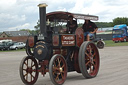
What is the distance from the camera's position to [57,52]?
7.79 metres

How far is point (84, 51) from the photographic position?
7.92m

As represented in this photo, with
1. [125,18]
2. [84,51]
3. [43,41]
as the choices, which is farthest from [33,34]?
[125,18]

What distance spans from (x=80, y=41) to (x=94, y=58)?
3.01 feet

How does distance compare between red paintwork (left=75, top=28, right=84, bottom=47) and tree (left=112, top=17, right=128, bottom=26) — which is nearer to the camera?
red paintwork (left=75, top=28, right=84, bottom=47)

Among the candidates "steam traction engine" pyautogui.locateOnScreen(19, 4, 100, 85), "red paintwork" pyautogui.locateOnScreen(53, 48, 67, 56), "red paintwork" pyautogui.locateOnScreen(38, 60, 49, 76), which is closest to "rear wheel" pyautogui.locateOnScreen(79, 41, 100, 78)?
"steam traction engine" pyautogui.locateOnScreen(19, 4, 100, 85)

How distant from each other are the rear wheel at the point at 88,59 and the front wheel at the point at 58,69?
73 centimetres

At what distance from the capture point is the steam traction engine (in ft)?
24.0

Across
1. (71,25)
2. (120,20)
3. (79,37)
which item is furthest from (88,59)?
(120,20)

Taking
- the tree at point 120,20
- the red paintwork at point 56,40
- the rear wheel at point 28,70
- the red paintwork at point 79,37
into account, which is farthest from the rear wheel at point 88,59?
the tree at point 120,20

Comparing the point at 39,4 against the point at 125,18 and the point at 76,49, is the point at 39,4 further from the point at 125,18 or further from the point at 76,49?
the point at 125,18

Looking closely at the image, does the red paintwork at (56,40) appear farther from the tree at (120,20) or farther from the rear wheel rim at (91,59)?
the tree at (120,20)

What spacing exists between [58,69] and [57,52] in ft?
2.70

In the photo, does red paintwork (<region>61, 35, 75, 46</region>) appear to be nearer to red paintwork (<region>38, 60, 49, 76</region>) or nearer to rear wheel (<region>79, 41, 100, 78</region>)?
rear wheel (<region>79, 41, 100, 78</region>)

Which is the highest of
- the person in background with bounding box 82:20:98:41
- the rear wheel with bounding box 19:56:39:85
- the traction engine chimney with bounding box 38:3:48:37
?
A: the traction engine chimney with bounding box 38:3:48:37
